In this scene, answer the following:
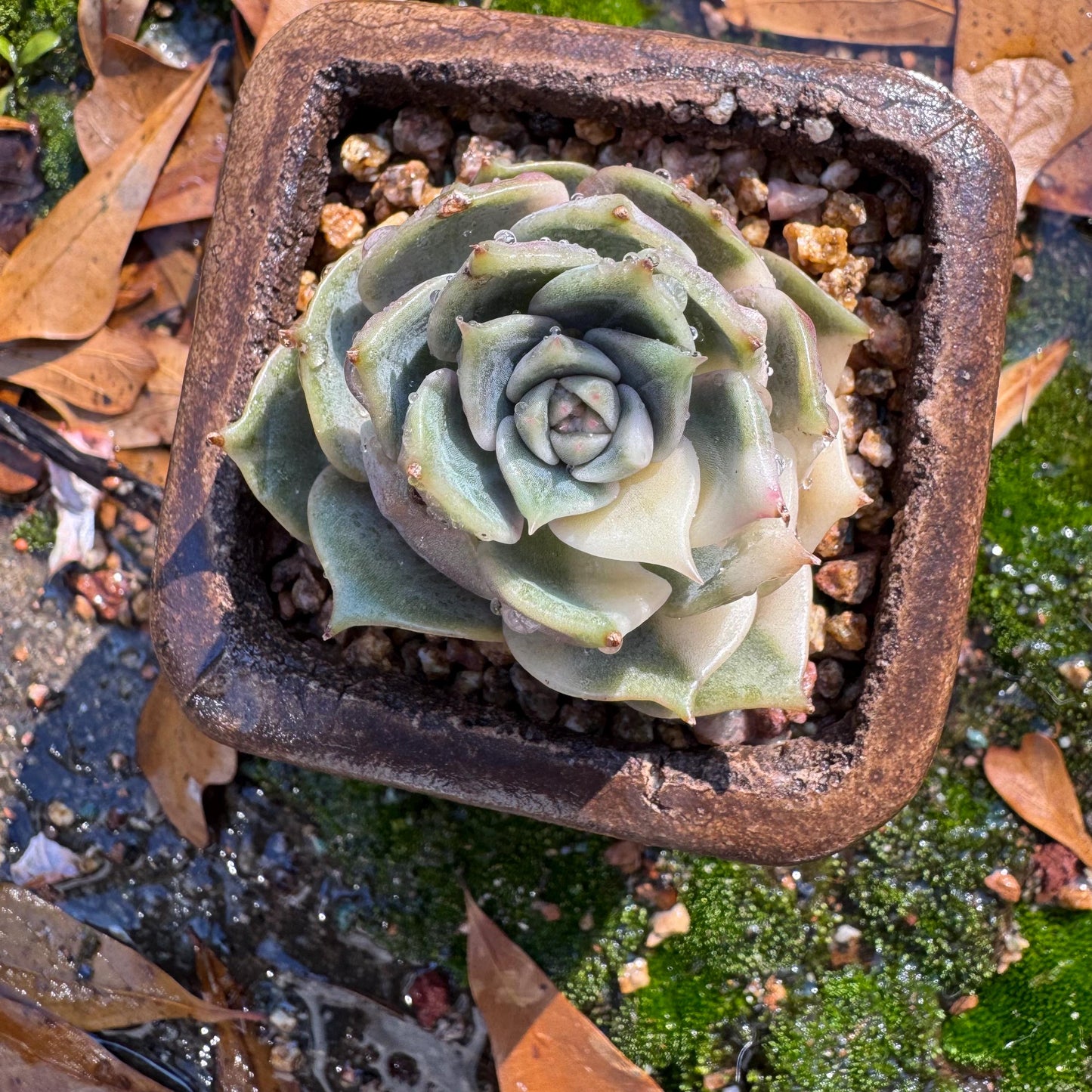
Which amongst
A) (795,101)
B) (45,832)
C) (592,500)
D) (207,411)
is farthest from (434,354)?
(45,832)

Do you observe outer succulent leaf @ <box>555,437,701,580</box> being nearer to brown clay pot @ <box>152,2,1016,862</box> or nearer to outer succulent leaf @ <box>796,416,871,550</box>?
outer succulent leaf @ <box>796,416,871,550</box>

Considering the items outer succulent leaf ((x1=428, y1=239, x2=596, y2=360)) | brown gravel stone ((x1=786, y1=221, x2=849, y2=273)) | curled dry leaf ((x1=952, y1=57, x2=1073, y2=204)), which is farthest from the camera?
curled dry leaf ((x1=952, y1=57, x2=1073, y2=204))

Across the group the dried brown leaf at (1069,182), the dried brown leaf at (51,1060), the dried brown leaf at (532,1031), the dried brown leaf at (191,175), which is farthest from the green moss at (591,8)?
the dried brown leaf at (51,1060)

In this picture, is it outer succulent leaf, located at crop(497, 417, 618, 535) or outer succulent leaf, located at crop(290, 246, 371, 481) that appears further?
outer succulent leaf, located at crop(290, 246, 371, 481)

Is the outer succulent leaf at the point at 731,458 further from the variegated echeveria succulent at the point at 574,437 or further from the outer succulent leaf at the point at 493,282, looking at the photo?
the outer succulent leaf at the point at 493,282

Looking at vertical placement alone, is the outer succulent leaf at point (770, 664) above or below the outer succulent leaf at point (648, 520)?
below

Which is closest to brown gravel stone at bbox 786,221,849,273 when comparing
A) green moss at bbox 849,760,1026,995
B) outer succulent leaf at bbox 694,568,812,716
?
outer succulent leaf at bbox 694,568,812,716
